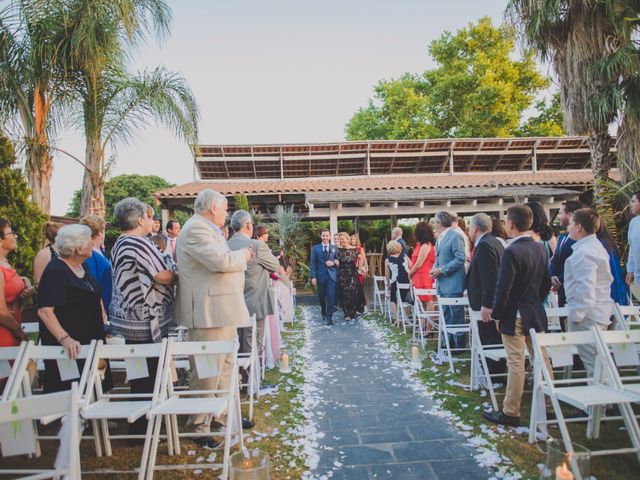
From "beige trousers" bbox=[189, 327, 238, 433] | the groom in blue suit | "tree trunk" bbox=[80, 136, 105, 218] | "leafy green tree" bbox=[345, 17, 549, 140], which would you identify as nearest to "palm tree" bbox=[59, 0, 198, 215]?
"tree trunk" bbox=[80, 136, 105, 218]

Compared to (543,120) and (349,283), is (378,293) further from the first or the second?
(543,120)

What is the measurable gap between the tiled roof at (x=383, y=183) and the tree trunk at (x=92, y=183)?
185 inches

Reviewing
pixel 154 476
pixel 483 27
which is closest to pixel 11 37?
pixel 154 476

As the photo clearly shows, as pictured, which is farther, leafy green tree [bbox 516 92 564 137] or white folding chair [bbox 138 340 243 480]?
leafy green tree [bbox 516 92 564 137]

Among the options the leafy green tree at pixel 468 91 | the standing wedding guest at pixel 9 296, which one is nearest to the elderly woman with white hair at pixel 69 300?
the standing wedding guest at pixel 9 296

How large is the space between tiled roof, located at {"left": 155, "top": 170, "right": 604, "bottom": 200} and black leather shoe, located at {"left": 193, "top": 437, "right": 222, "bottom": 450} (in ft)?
32.5

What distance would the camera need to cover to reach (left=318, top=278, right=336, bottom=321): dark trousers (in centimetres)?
851

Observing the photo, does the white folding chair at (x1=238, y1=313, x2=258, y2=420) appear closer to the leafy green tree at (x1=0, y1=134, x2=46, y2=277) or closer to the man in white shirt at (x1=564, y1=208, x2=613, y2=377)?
the man in white shirt at (x1=564, y1=208, x2=613, y2=377)

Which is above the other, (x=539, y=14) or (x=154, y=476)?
(x=539, y=14)

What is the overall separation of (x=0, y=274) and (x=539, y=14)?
9.71m

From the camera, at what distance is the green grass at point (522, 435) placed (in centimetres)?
279

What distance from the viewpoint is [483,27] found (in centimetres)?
2436

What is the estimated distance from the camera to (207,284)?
332cm

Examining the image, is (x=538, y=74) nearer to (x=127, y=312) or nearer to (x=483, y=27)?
(x=483, y=27)
